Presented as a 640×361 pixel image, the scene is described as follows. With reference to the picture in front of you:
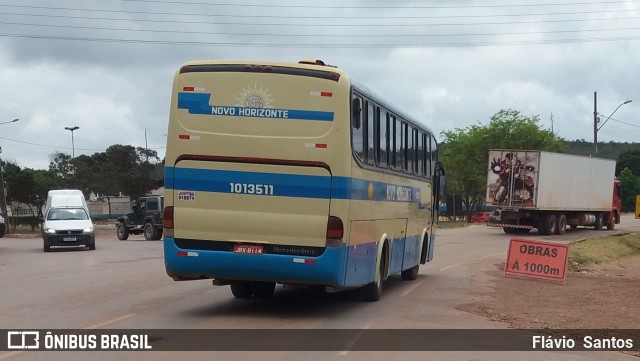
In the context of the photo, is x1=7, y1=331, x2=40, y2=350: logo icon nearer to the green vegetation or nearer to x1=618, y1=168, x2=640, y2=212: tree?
the green vegetation

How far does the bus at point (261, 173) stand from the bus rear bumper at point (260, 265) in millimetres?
14

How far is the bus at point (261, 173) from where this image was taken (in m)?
11.1

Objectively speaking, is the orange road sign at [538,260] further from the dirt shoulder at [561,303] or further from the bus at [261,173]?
the bus at [261,173]

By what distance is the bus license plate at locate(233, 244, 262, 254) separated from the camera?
11141mm

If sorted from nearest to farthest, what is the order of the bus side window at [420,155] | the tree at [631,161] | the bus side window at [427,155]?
the bus side window at [420,155]
the bus side window at [427,155]
the tree at [631,161]

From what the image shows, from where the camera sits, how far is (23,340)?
9.52m

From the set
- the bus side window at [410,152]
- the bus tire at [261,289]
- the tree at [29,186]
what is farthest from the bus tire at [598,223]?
the tree at [29,186]

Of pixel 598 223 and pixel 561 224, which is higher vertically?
pixel 561 224

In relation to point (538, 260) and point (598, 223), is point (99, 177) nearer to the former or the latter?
point (598, 223)

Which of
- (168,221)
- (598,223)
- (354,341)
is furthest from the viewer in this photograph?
(598,223)

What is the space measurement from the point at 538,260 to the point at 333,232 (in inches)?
377

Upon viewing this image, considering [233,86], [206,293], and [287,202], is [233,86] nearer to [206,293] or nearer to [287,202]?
[287,202]

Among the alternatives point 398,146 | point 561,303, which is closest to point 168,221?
point 398,146
